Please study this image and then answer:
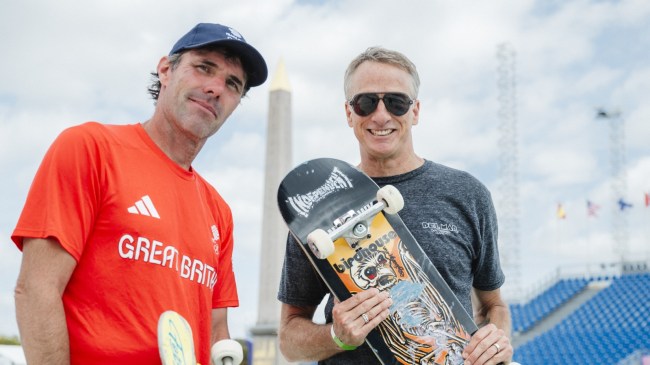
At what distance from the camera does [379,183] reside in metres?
1.96

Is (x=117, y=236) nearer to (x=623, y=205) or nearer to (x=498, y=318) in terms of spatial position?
(x=498, y=318)

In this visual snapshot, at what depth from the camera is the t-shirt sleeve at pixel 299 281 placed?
1.94 m

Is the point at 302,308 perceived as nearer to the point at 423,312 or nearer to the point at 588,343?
the point at 423,312

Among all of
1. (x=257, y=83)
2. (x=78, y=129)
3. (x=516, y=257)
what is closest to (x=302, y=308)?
(x=257, y=83)

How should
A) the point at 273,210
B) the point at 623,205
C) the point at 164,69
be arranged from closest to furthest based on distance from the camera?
the point at 164,69
the point at 273,210
the point at 623,205

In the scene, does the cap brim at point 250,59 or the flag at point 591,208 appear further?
the flag at point 591,208

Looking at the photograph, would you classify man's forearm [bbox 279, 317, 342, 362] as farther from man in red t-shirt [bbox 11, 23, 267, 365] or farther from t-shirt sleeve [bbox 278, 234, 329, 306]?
man in red t-shirt [bbox 11, 23, 267, 365]

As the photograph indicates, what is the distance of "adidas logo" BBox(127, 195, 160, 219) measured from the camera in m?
1.53

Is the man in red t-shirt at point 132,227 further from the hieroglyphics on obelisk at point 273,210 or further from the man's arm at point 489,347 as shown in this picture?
the hieroglyphics on obelisk at point 273,210

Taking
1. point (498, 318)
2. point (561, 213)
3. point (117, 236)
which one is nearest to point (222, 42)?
point (117, 236)

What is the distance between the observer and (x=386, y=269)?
5.93 feet

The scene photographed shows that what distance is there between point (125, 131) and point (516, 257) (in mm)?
19671

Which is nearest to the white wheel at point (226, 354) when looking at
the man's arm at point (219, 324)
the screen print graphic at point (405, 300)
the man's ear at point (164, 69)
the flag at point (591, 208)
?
the man's arm at point (219, 324)

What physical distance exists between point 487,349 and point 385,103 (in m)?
0.79
